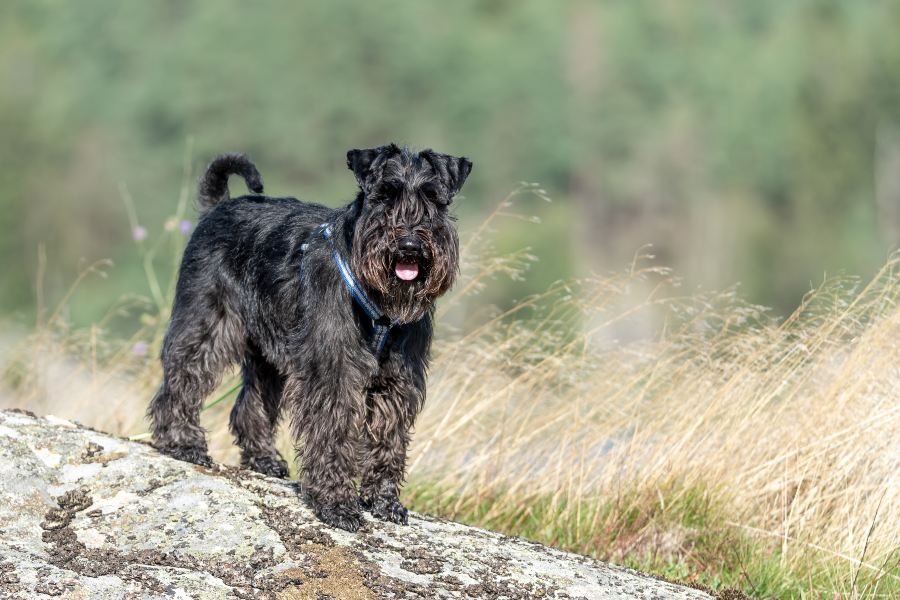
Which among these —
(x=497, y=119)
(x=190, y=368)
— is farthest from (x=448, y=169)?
(x=497, y=119)

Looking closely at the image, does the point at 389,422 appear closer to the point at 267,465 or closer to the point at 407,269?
the point at 407,269

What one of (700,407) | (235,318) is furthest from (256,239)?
(700,407)

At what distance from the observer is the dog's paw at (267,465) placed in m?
6.20

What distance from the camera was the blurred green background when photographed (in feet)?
132

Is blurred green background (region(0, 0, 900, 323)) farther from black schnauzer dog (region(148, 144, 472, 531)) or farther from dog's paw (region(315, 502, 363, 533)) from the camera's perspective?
dog's paw (region(315, 502, 363, 533))

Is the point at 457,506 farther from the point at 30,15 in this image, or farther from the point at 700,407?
the point at 30,15

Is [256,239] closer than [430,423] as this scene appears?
Yes

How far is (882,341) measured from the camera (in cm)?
652

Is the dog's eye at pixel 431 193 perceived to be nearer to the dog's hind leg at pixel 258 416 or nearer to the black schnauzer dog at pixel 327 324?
the black schnauzer dog at pixel 327 324

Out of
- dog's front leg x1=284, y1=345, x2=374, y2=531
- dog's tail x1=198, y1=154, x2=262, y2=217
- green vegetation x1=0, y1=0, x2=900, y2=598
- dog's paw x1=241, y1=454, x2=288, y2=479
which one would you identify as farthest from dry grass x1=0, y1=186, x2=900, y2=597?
green vegetation x1=0, y1=0, x2=900, y2=598

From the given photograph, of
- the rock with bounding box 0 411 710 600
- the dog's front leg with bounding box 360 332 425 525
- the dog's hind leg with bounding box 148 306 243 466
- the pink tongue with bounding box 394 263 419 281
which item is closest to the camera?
the rock with bounding box 0 411 710 600

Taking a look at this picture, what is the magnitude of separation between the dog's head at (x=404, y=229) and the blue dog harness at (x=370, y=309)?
2.8 inches

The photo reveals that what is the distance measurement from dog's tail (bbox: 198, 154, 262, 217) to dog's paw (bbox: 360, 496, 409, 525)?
2.31m

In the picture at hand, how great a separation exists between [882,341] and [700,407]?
3.69ft
